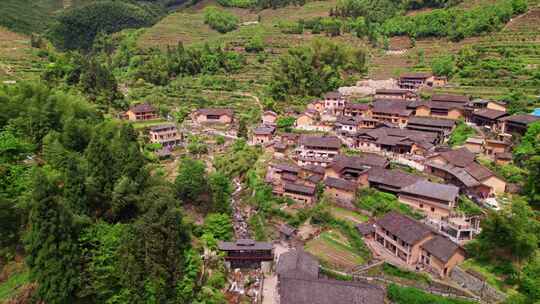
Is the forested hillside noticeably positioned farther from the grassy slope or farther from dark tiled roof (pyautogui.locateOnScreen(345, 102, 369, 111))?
dark tiled roof (pyautogui.locateOnScreen(345, 102, 369, 111))

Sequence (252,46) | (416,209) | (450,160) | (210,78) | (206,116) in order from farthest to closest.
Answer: (252,46) < (210,78) < (206,116) < (450,160) < (416,209)

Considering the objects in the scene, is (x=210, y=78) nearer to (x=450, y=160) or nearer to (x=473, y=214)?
(x=450, y=160)

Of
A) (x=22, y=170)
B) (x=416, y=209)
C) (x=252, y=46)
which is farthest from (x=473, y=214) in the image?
(x=252, y=46)

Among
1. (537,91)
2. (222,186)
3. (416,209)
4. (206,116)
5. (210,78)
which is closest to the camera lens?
(416,209)

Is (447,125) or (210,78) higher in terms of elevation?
(210,78)

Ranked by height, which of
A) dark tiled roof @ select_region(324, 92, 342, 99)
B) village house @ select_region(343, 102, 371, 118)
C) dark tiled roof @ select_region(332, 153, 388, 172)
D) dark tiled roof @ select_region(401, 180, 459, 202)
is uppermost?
dark tiled roof @ select_region(324, 92, 342, 99)

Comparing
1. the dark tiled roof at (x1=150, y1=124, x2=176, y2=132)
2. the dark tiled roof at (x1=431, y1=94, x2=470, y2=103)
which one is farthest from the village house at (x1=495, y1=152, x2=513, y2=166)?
the dark tiled roof at (x1=150, y1=124, x2=176, y2=132)

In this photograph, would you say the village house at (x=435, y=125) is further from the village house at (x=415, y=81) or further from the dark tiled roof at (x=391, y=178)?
the village house at (x=415, y=81)
